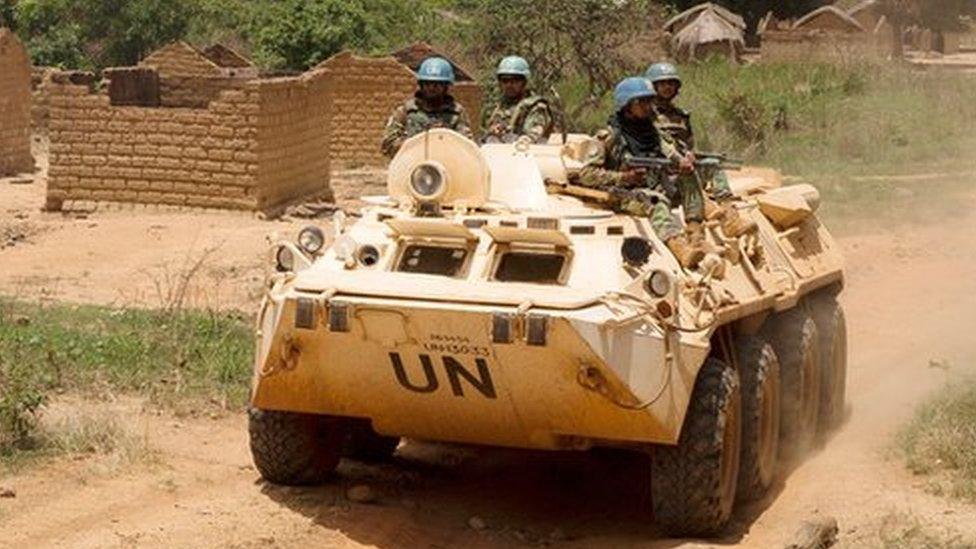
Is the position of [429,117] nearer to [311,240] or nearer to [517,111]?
[517,111]

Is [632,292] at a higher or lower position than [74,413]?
higher

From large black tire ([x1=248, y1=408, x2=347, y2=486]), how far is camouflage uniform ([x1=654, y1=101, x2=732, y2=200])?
7.46 ft

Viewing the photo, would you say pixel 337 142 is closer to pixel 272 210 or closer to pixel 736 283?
pixel 272 210

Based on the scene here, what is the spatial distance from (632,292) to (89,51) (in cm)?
2899

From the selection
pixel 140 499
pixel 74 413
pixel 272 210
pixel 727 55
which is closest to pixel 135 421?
→ pixel 74 413

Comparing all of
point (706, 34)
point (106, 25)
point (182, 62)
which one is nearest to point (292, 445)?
point (182, 62)

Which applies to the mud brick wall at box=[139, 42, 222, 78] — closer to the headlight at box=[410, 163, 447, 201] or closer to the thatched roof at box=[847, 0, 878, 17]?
the headlight at box=[410, 163, 447, 201]

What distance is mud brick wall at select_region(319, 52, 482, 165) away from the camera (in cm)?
2597

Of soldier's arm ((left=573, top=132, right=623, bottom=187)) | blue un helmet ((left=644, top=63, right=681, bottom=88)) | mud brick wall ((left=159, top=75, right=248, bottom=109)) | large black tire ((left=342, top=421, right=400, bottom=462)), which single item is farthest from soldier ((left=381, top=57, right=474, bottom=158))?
mud brick wall ((left=159, top=75, right=248, bottom=109))

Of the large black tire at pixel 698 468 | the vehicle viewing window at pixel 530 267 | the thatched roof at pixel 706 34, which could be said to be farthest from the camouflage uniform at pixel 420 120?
the thatched roof at pixel 706 34

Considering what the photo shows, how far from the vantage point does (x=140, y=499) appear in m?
9.12

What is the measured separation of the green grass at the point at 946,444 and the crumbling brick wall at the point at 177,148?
11.0m

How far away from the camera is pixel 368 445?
407 inches

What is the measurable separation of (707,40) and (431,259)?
3323 cm
